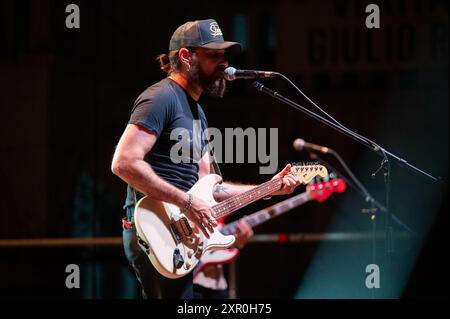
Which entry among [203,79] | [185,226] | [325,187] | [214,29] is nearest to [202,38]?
[214,29]

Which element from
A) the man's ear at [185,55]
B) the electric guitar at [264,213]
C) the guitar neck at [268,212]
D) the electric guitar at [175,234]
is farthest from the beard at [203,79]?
the guitar neck at [268,212]

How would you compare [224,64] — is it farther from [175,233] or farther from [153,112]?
[175,233]

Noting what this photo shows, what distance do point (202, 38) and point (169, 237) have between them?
104cm

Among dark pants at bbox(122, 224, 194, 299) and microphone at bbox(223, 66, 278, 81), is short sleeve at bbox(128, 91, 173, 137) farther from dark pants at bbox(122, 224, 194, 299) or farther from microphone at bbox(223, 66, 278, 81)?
dark pants at bbox(122, 224, 194, 299)

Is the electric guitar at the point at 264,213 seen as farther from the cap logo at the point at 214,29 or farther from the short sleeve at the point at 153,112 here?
the short sleeve at the point at 153,112

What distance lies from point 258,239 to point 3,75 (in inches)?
110

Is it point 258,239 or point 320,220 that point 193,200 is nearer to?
point 258,239

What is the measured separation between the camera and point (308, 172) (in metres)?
3.54

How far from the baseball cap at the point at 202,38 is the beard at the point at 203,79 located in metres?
0.09

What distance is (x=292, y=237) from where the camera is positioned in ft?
19.2

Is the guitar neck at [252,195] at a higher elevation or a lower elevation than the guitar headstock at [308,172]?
lower

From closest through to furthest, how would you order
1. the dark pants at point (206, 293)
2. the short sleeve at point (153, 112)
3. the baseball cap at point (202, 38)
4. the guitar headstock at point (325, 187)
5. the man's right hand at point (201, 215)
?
the short sleeve at point (153, 112) → the man's right hand at point (201, 215) → the baseball cap at point (202, 38) → the guitar headstock at point (325, 187) → the dark pants at point (206, 293)

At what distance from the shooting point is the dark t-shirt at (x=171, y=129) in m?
3.16
